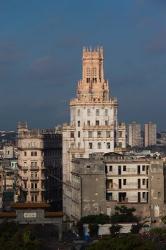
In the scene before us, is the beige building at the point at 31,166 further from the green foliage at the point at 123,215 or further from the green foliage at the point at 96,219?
the green foliage at the point at 96,219

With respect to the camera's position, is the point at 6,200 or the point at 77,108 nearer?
the point at 77,108

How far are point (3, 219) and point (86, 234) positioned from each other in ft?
29.0

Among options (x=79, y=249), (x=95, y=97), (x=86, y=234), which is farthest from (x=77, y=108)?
(x=79, y=249)

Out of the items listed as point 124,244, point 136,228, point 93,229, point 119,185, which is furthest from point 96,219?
point 124,244

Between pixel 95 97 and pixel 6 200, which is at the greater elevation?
pixel 95 97

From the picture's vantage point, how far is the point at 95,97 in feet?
443

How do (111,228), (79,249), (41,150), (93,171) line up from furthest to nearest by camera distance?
(41,150) < (93,171) < (111,228) < (79,249)

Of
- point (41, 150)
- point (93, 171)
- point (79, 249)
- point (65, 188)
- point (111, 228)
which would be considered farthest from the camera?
point (41, 150)

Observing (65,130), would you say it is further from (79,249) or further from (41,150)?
(79,249)

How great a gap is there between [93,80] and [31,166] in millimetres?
23440

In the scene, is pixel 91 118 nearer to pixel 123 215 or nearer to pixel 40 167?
pixel 40 167

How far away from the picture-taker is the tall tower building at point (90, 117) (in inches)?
5236

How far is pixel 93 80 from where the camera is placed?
136m

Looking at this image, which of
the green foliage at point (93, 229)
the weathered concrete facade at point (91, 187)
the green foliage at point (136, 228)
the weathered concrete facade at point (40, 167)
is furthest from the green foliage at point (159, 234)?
the weathered concrete facade at point (40, 167)
